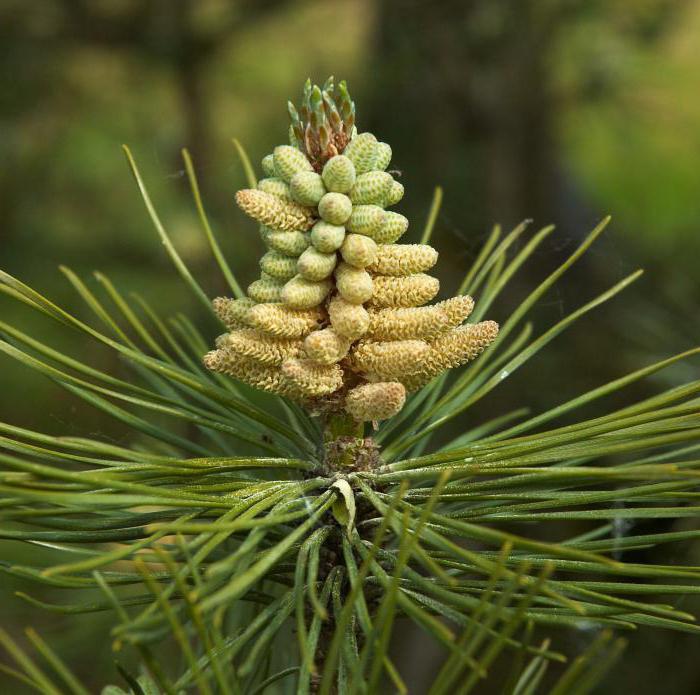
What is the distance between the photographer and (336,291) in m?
0.58

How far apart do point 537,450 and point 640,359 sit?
32.6 inches

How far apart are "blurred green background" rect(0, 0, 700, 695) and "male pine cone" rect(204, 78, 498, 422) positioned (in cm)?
80

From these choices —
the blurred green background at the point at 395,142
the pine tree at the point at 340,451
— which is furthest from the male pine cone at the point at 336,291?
the blurred green background at the point at 395,142

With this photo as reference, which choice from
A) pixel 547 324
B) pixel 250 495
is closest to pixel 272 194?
pixel 250 495

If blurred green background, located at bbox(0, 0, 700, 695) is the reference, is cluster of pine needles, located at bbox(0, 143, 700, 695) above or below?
below

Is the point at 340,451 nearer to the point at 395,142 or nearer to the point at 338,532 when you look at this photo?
the point at 338,532

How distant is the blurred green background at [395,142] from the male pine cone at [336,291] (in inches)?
31.4

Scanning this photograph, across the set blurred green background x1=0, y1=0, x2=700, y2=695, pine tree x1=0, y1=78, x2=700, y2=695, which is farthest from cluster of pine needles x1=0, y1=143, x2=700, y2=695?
blurred green background x1=0, y1=0, x2=700, y2=695

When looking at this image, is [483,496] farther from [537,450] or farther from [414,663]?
[414,663]

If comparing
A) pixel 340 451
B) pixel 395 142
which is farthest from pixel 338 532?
pixel 395 142

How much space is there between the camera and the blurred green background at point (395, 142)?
1529mm

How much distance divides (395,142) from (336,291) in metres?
1.36

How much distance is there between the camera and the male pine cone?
542mm

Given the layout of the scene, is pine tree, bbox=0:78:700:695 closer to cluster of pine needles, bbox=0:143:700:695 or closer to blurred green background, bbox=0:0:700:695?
cluster of pine needles, bbox=0:143:700:695
